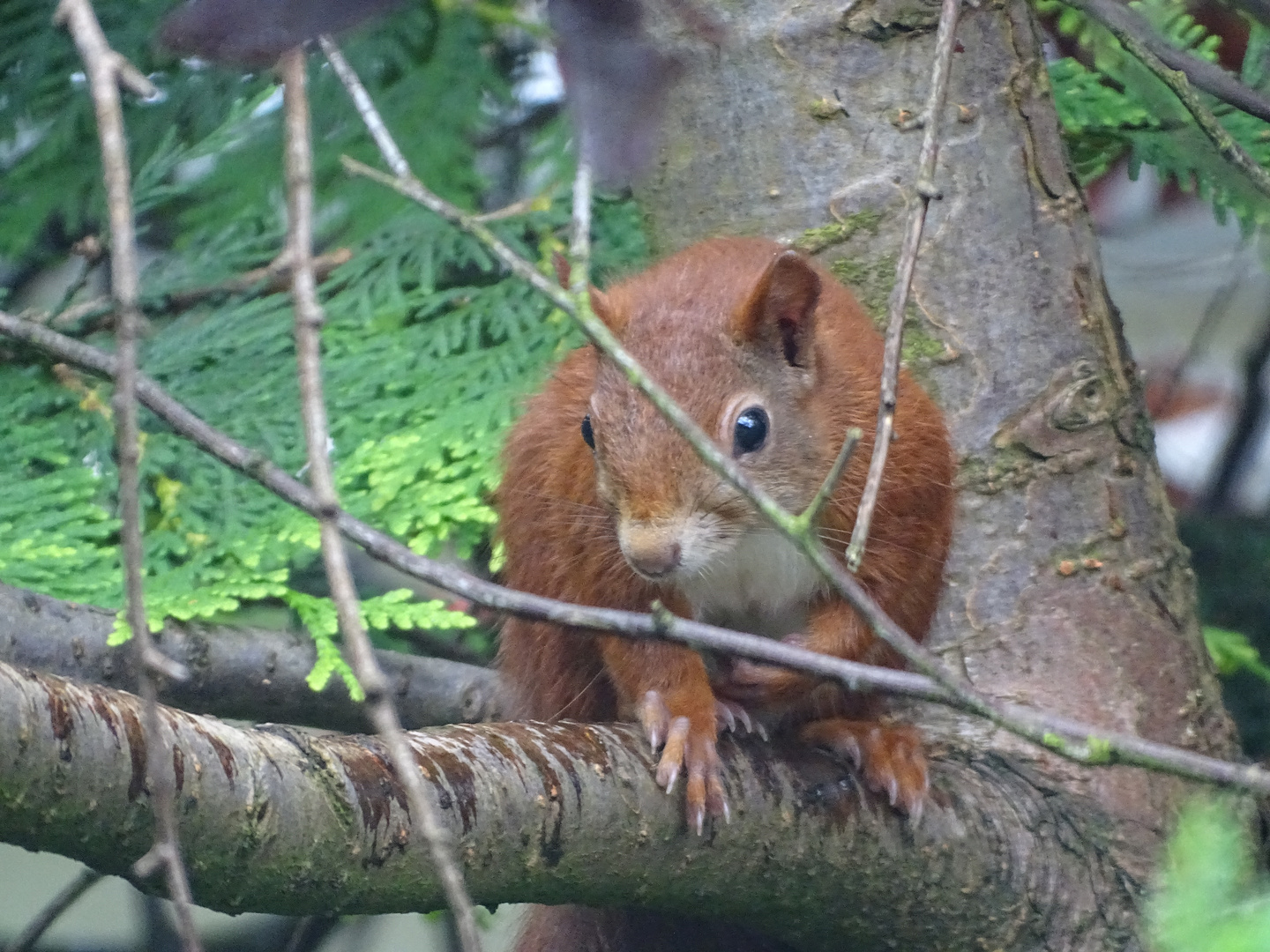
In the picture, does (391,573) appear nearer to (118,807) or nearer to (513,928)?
(513,928)

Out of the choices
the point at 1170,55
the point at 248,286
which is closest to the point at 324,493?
the point at 1170,55

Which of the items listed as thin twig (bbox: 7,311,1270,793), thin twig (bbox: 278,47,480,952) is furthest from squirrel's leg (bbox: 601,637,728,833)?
thin twig (bbox: 278,47,480,952)

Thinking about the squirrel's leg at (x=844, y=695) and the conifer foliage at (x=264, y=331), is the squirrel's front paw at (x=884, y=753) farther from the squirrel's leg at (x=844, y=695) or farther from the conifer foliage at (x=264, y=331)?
the conifer foliage at (x=264, y=331)

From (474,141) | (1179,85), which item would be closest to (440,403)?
(474,141)

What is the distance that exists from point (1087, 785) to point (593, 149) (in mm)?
1128

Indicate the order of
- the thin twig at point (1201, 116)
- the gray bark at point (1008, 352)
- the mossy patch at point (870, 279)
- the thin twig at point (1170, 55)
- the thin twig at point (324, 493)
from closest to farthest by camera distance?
1. the thin twig at point (324, 493)
2. the thin twig at point (1170, 55)
3. the thin twig at point (1201, 116)
4. the gray bark at point (1008, 352)
5. the mossy patch at point (870, 279)

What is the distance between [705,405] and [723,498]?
92 millimetres

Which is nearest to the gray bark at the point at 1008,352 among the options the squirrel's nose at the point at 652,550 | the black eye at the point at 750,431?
the black eye at the point at 750,431

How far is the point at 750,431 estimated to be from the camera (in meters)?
1.35

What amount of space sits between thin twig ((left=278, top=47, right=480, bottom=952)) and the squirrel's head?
0.63 metres

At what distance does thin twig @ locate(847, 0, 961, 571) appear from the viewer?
81cm

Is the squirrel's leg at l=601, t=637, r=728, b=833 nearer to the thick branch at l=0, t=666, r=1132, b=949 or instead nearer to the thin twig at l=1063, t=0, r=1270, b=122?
the thick branch at l=0, t=666, r=1132, b=949

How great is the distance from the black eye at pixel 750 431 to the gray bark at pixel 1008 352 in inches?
13.5

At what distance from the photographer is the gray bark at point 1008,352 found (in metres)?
1.52
